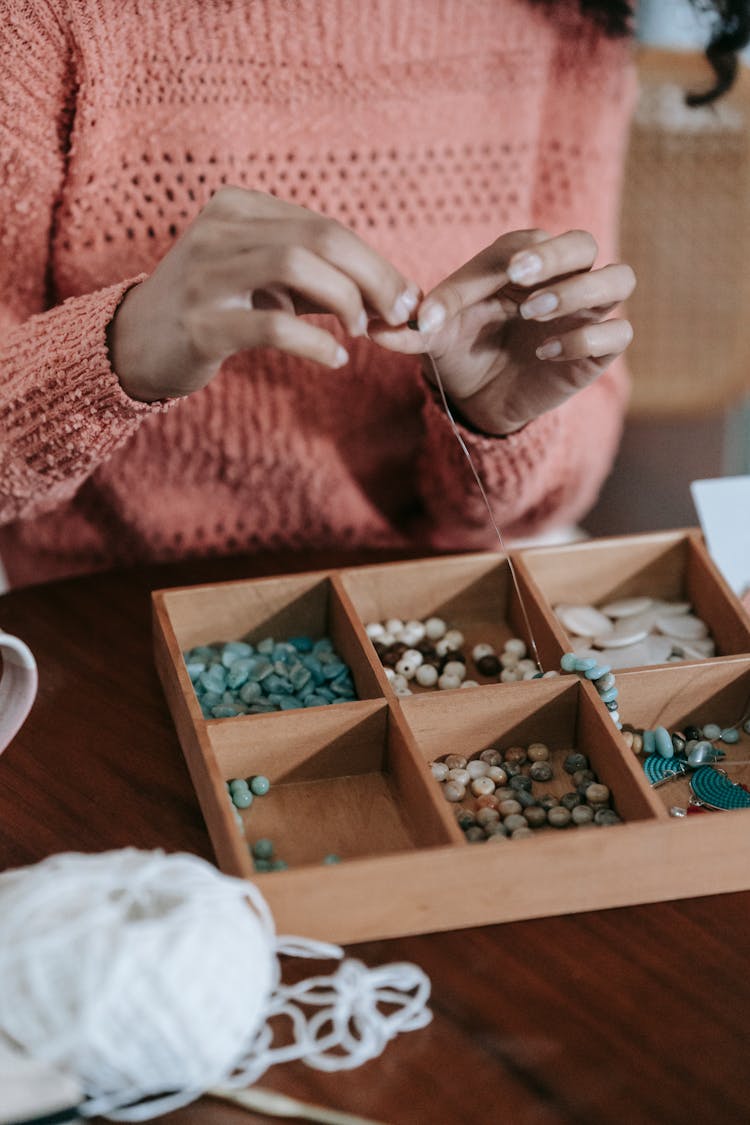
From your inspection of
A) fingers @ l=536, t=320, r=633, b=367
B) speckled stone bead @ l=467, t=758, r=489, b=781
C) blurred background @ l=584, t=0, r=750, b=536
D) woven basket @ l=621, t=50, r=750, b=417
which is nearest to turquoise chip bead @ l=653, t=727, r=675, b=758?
speckled stone bead @ l=467, t=758, r=489, b=781

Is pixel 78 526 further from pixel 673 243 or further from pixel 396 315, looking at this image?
pixel 673 243

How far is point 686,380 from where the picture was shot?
204 centimetres

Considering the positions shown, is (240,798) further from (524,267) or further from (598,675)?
(524,267)


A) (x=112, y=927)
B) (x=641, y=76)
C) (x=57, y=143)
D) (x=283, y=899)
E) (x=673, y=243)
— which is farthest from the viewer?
(x=673, y=243)

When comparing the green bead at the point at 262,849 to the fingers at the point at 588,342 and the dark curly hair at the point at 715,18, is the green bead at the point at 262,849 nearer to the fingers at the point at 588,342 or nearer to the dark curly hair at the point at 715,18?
the fingers at the point at 588,342

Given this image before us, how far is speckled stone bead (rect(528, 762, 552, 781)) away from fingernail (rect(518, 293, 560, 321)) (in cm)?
34

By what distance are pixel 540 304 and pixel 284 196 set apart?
410mm

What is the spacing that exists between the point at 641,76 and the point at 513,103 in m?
0.58

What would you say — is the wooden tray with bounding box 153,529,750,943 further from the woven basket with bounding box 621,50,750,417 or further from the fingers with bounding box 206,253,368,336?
the woven basket with bounding box 621,50,750,417

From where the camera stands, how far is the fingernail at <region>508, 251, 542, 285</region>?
32.8 inches

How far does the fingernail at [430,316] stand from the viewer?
0.83 meters

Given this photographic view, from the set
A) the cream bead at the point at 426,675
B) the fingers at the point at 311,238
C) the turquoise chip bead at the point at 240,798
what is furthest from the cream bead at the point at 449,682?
the fingers at the point at 311,238

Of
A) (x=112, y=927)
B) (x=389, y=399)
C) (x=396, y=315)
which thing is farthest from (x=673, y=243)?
(x=112, y=927)

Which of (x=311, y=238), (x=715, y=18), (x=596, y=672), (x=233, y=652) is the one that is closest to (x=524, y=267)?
(x=311, y=238)
